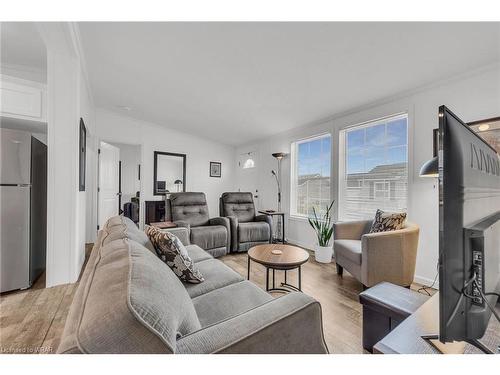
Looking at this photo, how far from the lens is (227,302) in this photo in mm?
1301

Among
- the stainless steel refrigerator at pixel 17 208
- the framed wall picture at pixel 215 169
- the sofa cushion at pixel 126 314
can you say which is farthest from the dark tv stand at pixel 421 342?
the framed wall picture at pixel 215 169

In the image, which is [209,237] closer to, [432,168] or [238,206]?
[238,206]

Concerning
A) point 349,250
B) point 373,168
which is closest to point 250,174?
point 373,168

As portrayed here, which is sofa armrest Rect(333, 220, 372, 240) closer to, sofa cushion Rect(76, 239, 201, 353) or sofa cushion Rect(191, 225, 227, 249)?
sofa cushion Rect(191, 225, 227, 249)

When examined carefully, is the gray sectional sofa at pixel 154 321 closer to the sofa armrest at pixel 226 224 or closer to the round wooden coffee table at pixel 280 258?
the round wooden coffee table at pixel 280 258

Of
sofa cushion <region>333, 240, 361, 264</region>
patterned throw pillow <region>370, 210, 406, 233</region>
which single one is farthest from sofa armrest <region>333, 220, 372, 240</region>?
patterned throw pillow <region>370, 210, 406, 233</region>

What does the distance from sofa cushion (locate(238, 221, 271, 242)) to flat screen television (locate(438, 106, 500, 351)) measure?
3156mm

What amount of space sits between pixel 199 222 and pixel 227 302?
8.41ft

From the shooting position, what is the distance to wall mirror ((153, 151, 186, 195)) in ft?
16.1

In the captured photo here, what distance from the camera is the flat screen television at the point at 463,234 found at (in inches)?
17.6

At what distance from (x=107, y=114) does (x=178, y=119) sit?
52.7 inches

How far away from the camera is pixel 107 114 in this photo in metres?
4.32
